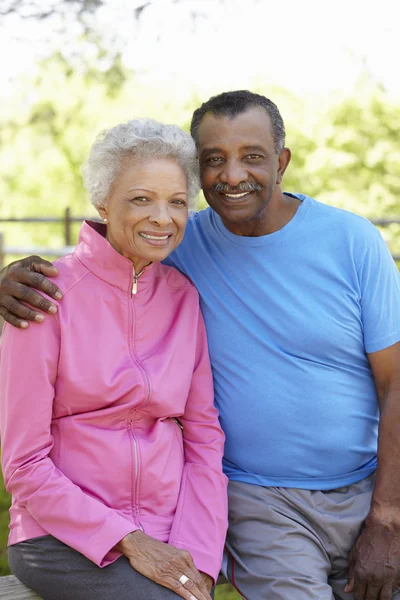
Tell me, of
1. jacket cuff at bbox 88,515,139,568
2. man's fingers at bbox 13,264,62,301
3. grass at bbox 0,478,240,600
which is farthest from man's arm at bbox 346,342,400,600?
grass at bbox 0,478,240,600

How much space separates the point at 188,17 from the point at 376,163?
8.15 m

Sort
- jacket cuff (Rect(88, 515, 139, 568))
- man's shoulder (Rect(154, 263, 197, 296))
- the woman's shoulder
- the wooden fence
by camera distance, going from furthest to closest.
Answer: the wooden fence
man's shoulder (Rect(154, 263, 197, 296))
the woman's shoulder
jacket cuff (Rect(88, 515, 139, 568))

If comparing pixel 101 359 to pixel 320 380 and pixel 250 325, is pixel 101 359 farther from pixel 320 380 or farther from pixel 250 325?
pixel 320 380

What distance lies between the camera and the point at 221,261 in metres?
2.48

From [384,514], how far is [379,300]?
2.13ft

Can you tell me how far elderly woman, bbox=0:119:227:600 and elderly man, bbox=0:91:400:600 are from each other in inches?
5.3

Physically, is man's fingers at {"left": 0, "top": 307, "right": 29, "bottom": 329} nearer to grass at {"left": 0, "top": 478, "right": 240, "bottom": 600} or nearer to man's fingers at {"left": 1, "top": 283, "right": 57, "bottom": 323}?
man's fingers at {"left": 1, "top": 283, "right": 57, "bottom": 323}

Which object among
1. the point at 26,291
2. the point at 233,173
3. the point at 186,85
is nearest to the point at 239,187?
the point at 233,173

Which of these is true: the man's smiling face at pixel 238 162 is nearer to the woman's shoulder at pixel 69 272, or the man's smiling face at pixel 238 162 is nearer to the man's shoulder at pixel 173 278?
the man's shoulder at pixel 173 278

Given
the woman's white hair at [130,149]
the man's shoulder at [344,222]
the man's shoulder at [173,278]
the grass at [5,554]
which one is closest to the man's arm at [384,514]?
the man's shoulder at [344,222]

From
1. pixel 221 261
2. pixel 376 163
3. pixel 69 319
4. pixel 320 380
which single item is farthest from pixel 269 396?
Result: pixel 376 163

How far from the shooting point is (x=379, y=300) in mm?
2287

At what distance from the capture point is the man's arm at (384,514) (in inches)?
85.6

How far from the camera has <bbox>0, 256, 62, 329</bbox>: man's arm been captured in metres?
2.01
